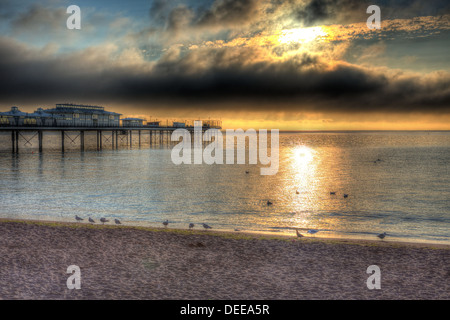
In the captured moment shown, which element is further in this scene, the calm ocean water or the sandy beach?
the calm ocean water

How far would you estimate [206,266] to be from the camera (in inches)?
283

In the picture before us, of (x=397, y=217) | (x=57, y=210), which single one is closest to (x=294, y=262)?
(x=397, y=217)

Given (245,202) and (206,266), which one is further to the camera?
(245,202)

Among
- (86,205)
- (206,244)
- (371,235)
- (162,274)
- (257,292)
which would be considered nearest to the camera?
(257,292)

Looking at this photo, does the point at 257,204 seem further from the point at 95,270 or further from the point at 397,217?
the point at 95,270

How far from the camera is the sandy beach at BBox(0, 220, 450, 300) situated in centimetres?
595

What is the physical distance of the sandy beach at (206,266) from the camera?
19.5ft

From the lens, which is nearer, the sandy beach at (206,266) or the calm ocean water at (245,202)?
the sandy beach at (206,266)
